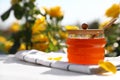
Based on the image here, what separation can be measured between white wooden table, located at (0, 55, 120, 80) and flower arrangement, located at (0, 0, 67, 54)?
367mm

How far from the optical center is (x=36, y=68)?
0.86 m

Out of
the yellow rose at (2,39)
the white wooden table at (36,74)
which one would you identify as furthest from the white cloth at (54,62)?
the yellow rose at (2,39)

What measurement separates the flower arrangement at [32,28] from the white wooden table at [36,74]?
367 millimetres

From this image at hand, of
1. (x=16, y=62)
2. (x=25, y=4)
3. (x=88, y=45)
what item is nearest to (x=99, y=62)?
(x=88, y=45)

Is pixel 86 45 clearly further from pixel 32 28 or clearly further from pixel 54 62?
pixel 32 28

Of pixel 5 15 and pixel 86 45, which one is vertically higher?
pixel 5 15

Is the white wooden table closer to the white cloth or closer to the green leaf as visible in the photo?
the white cloth

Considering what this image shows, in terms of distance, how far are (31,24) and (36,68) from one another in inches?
19.3

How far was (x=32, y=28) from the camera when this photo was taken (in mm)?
1315

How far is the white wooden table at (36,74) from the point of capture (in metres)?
0.72

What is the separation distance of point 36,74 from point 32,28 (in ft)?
1.86

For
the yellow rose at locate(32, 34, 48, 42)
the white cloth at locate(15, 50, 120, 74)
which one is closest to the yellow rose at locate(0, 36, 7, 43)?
the yellow rose at locate(32, 34, 48, 42)

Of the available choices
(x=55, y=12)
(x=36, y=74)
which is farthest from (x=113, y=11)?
(x=36, y=74)

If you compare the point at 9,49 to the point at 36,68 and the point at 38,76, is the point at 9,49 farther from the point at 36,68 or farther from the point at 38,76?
the point at 38,76
